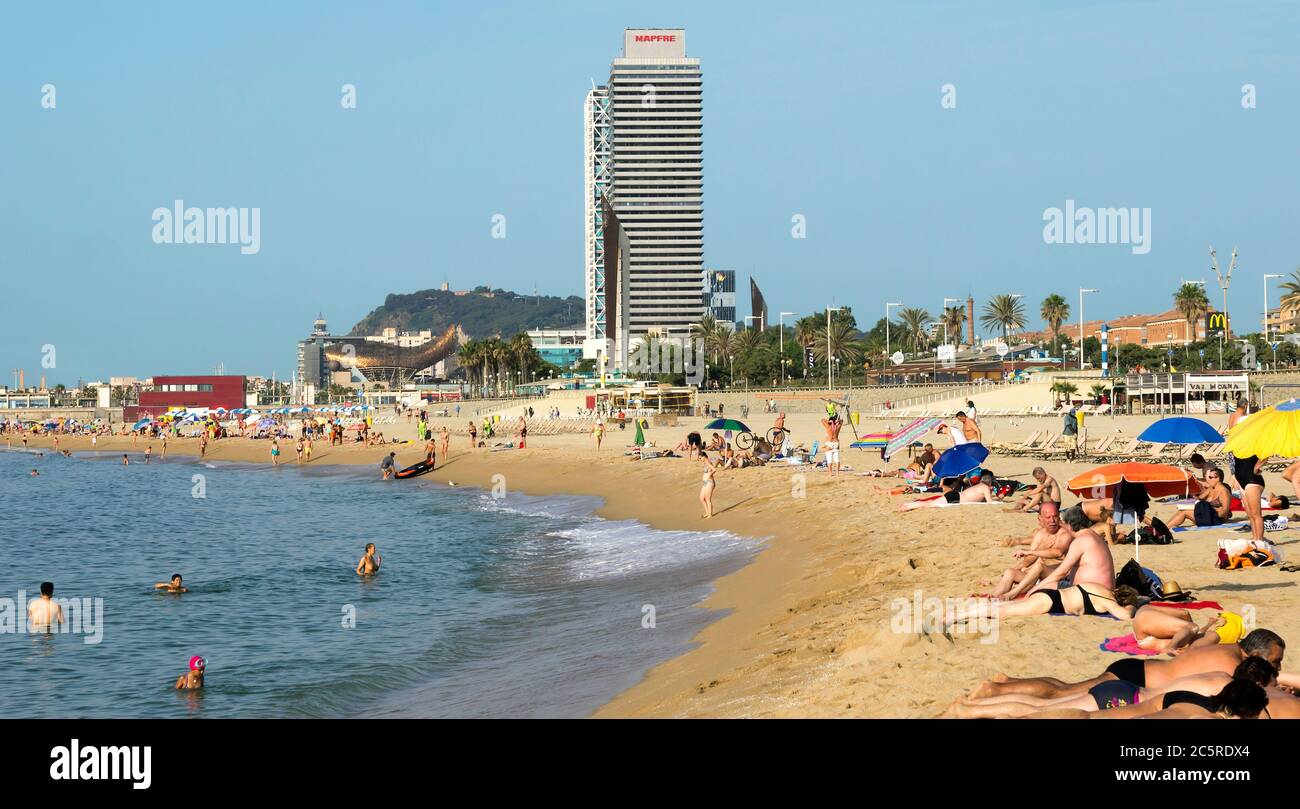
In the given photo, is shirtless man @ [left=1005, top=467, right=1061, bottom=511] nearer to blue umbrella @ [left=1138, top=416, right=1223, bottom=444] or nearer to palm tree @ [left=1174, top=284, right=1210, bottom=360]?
blue umbrella @ [left=1138, top=416, right=1223, bottom=444]

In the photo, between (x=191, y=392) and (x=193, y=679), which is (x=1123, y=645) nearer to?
(x=193, y=679)

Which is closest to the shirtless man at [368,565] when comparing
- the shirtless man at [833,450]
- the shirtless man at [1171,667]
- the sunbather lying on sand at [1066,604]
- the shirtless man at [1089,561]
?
the shirtless man at [833,450]

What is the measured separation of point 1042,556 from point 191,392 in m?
146

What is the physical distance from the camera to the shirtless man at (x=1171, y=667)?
20.2ft

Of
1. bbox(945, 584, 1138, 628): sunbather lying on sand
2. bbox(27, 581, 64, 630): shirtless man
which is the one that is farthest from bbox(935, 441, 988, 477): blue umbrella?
bbox(27, 581, 64, 630): shirtless man

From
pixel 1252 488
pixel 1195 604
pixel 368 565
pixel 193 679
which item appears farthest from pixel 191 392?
pixel 1195 604

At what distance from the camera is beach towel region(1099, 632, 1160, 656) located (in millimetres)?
7648

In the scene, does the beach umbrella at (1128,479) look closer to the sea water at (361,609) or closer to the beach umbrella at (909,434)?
the sea water at (361,609)

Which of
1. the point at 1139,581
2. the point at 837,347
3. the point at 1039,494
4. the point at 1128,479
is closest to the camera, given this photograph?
the point at 1139,581

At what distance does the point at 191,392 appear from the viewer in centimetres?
14200

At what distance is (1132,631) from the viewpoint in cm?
835

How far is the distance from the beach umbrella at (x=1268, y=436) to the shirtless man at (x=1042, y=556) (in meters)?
2.02
